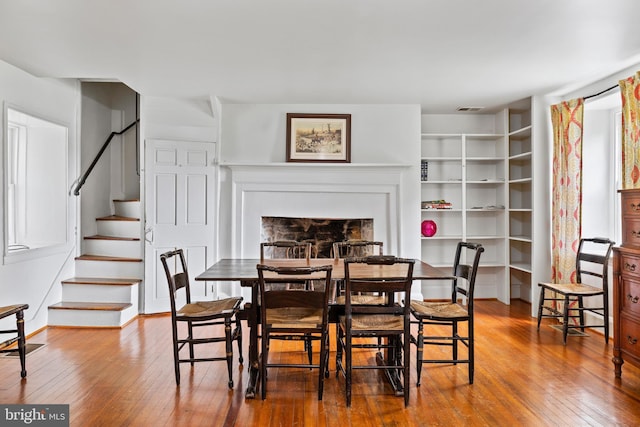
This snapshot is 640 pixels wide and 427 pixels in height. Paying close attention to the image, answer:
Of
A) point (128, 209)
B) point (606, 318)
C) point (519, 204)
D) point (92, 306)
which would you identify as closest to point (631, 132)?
point (606, 318)

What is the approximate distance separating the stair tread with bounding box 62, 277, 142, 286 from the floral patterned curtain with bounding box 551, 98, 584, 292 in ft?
15.4

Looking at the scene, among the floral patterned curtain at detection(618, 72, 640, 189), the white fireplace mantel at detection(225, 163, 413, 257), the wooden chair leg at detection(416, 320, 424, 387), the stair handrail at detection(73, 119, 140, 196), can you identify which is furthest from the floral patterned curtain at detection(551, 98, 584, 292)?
the stair handrail at detection(73, 119, 140, 196)

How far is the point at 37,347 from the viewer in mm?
3979

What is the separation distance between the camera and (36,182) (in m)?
4.78

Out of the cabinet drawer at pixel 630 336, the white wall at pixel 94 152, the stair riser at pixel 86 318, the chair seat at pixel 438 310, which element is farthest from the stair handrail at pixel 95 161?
the cabinet drawer at pixel 630 336

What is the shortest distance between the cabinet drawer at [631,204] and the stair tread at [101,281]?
4.70 meters

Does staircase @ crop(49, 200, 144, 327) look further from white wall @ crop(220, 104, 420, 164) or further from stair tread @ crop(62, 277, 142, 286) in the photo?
white wall @ crop(220, 104, 420, 164)

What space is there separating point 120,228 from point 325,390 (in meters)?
3.75

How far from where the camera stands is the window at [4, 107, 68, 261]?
4.70 metres

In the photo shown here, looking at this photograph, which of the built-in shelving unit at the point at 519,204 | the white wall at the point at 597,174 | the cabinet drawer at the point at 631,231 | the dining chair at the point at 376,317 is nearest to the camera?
the dining chair at the point at 376,317

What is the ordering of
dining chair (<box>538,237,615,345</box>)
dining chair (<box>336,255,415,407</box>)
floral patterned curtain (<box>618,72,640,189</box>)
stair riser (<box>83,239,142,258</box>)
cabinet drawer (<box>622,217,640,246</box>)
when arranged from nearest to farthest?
dining chair (<box>336,255,415,407</box>) → cabinet drawer (<box>622,217,640,246</box>) → floral patterned curtain (<box>618,72,640,189</box>) → dining chair (<box>538,237,615,345</box>) → stair riser (<box>83,239,142,258</box>)

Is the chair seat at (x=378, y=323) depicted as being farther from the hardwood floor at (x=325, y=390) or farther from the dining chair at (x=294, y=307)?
the hardwood floor at (x=325, y=390)

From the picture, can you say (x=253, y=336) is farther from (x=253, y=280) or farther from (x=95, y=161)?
(x=95, y=161)

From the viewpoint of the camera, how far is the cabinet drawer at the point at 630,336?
3.12 m
